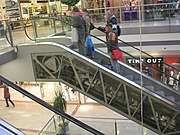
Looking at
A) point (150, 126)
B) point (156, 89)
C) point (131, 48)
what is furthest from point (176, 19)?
point (150, 126)

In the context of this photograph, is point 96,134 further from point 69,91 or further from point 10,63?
point 69,91

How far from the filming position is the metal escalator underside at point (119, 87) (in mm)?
5277

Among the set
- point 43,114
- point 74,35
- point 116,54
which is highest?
point 74,35

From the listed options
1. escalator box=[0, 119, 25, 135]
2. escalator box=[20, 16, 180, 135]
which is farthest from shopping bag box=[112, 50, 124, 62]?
escalator box=[0, 119, 25, 135]

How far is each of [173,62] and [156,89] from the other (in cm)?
338

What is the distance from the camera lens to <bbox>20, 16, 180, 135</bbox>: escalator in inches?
208

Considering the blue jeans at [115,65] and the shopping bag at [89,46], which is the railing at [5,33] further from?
the blue jeans at [115,65]

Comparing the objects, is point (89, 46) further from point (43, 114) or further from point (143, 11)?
point (43, 114)

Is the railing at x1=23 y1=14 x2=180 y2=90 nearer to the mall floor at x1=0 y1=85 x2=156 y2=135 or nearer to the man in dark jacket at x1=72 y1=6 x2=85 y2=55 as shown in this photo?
the man in dark jacket at x1=72 y1=6 x2=85 y2=55

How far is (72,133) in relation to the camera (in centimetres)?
606

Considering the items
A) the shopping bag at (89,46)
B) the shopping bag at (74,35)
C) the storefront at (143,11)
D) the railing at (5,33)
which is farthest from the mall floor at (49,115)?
the shopping bag at (74,35)

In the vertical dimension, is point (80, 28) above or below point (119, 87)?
above

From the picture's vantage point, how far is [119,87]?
554cm

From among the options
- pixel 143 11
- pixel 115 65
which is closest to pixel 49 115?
pixel 143 11
